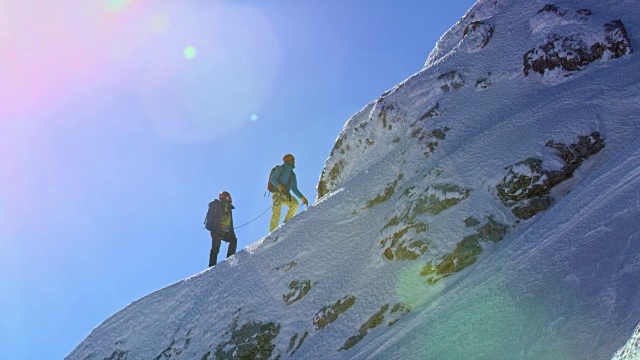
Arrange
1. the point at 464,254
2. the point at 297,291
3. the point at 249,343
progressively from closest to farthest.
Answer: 1. the point at 464,254
2. the point at 249,343
3. the point at 297,291

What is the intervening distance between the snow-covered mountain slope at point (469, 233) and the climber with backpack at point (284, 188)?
3.91ft

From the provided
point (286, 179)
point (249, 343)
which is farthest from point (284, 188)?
point (249, 343)

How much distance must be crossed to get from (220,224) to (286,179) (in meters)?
2.73

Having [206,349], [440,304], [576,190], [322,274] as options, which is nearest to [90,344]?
[206,349]

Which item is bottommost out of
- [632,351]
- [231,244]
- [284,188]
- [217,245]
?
[632,351]

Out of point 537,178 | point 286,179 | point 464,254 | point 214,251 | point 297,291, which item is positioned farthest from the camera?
point 286,179

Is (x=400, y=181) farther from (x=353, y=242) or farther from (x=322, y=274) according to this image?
(x=322, y=274)

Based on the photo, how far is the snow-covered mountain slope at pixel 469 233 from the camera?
6.88 metres

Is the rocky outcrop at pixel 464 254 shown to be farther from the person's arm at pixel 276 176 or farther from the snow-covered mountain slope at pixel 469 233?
the person's arm at pixel 276 176

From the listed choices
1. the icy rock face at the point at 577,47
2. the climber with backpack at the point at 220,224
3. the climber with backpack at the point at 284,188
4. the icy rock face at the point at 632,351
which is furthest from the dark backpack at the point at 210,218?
the icy rock face at the point at 632,351

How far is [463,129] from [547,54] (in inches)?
136

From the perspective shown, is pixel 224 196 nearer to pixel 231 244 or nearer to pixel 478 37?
pixel 231 244

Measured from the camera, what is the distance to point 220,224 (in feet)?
56.2

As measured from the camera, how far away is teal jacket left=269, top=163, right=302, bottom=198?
17766mm
